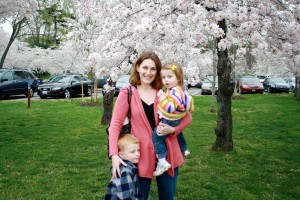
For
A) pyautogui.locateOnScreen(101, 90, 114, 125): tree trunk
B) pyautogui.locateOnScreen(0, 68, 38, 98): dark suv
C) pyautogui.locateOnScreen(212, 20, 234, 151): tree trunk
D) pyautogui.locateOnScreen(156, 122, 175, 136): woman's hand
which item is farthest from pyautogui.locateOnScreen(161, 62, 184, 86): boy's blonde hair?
pyautogui.locateOnScreen(0, 68, 38, 98): dark suv

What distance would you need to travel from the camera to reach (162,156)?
8.60ft

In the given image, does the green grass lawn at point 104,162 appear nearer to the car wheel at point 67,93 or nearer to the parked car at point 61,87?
the parked car at point 61,87

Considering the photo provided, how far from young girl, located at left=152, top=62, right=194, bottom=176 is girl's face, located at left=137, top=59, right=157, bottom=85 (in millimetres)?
88

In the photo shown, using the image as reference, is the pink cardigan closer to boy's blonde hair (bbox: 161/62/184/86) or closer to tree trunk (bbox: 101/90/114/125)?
boy's blonde hair (bbox: 161/62/184/86)

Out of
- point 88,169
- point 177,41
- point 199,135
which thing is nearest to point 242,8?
point 177,41

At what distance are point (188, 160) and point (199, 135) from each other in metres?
2.51

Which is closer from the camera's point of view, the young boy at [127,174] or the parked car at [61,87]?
the young boy at [127,174]

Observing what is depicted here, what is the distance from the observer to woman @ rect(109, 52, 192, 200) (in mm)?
2604

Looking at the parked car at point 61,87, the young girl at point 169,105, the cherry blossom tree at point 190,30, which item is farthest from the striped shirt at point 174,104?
the parked car at point 61,87

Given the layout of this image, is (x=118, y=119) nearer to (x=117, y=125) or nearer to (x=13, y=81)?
(x=117, y=125)

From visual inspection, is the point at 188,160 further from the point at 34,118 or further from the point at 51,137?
the point at 34,118

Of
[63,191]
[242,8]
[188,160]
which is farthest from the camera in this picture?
[188,160]

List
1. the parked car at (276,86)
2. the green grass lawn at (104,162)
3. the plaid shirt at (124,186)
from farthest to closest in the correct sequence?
the parked car at (276,86)
the green grass lawn at (104,162)
the plaid shirt at (124,186)

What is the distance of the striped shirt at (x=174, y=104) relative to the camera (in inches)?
102
